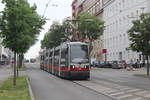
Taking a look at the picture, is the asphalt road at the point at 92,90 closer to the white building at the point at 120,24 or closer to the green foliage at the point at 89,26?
the white building at the point at 120,24

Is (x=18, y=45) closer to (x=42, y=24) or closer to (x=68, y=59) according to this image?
(x=42, y=24)

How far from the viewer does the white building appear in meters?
79.9

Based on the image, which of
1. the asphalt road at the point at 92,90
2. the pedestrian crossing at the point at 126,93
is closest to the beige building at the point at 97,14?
the asphalt road at the point at 92,90

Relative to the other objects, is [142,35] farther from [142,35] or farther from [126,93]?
[126,93]

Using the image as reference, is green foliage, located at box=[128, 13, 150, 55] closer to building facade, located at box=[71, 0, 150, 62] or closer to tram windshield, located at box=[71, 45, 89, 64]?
tram windshield, located at box=[71, 45, 89, 64]

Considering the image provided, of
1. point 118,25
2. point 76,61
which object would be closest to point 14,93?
point 76,61

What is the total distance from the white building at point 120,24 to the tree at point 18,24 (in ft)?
171

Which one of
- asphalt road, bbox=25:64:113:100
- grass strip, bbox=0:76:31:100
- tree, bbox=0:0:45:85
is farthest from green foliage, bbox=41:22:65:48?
grass strip, bbox=0:76:31:100

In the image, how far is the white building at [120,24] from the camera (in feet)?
262

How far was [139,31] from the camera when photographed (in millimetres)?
44594

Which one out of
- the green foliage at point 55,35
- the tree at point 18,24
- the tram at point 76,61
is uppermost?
the green foliage at point 55,35

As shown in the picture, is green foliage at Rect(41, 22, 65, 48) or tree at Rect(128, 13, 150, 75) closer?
tree at Rect(128, 13, 150, 75)

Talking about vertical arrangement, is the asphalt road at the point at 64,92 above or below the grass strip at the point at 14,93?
below

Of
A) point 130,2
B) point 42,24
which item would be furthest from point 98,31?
point 42,24
